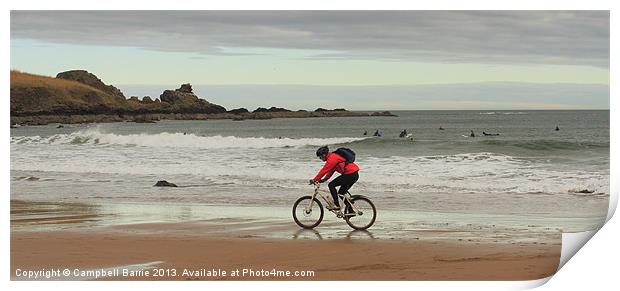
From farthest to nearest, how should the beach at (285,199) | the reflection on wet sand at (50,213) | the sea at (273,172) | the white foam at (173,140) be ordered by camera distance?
1. the white foam at (173,140)
2. the sea at (273,172)
3. the reflection on wet sand at (50,213)
4. the beach at (285,199)

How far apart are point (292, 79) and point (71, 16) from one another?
2274mm

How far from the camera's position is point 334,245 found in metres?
9.77

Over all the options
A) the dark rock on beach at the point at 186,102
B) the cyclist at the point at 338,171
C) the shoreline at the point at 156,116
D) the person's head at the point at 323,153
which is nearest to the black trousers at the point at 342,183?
the cyclist at the point at 338,171

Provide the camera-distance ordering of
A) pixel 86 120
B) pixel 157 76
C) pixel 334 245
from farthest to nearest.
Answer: pixel 86 120 < pixel 157 76 < pixel 334 245

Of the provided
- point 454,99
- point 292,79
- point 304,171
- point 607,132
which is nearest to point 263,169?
point 304,171

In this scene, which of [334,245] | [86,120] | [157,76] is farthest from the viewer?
[86,120]

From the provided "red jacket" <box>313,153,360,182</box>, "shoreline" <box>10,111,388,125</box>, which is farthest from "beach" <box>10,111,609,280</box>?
"red jacket" <box>313,153,360,182</box>

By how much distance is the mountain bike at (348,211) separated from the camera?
10133 millimetres

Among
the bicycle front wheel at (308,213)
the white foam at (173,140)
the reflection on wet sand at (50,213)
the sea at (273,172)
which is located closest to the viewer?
the bicycle front wheel at (308,213)

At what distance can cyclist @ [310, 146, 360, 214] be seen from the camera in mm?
10109

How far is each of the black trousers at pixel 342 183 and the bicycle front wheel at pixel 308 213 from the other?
8.0 inches

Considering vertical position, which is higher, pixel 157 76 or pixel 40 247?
pixel 157 76

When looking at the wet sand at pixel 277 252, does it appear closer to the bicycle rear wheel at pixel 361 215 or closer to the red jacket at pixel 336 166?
the bicycle rear wheel at pixel 361 215

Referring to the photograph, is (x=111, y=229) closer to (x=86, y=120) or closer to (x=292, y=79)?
(x=86, y=120)
